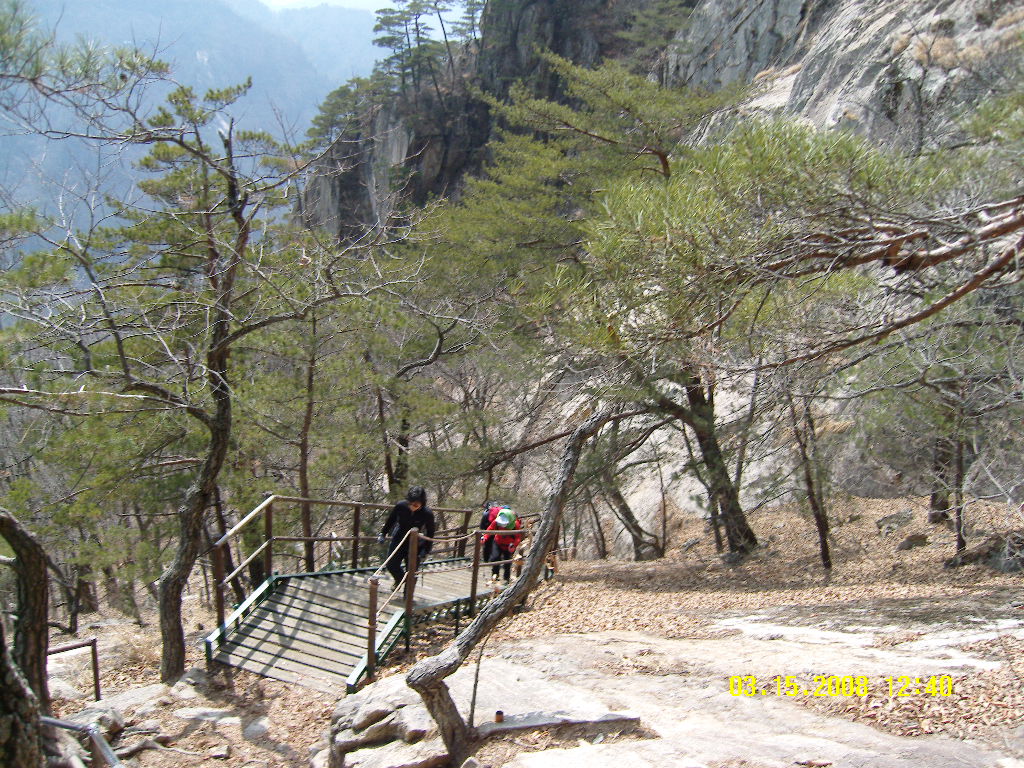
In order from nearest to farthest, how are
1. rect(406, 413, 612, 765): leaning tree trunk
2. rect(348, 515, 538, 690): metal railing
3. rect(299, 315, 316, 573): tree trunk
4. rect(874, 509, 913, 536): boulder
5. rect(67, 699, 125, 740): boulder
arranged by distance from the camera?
rect(406, 413, 612, 765): leaning tree trunk
rect(67, 699, 125, 740): boulder
rect(348, 515, 538, 690): metal railing
rect(299, 315, 316, 573): tree trunk
rect(874, 509, 913, 536): boulder

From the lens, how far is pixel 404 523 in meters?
8.31

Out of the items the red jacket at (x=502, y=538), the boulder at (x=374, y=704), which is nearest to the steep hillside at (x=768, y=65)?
the red jacket at (x=502, y=538)

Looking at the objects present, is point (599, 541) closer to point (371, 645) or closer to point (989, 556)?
point (989, 556)

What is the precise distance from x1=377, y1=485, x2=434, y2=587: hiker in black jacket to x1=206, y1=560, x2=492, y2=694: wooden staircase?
397 millimetres

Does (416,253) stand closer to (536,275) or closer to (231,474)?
(536,275)

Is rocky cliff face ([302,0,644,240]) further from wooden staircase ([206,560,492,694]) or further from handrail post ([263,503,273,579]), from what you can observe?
wooden staircase ([206,560,492,694])

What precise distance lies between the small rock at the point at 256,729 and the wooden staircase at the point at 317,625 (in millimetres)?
655

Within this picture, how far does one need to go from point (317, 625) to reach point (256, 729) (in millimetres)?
1705

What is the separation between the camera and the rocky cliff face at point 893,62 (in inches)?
509

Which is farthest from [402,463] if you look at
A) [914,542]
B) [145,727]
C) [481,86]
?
[481,86]

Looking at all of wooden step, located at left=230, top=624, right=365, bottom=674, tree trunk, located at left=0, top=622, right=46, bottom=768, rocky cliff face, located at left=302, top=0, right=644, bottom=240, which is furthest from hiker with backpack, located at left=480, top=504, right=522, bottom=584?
rocky cliff face, located at left=302, top=0, right=644, bottom=240

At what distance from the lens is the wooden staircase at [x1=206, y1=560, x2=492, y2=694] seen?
24.1 ft

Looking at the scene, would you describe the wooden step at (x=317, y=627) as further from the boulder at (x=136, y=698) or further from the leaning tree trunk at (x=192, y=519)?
the boulder at (x=136, y=698)

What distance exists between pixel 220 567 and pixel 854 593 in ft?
22.5
